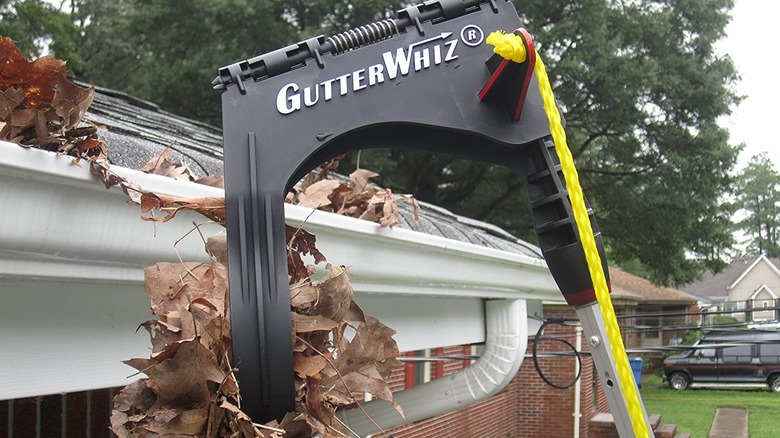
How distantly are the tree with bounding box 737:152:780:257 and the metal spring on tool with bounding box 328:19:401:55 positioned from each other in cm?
6420

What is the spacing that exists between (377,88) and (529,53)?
278mm

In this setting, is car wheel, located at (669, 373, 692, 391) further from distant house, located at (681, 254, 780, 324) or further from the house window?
distant house, located at (681, 254, 780, 324)

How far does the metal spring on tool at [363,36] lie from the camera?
143 centimetres

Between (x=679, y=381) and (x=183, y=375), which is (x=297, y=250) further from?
(x=679, y=381)

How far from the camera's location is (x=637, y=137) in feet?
59.8

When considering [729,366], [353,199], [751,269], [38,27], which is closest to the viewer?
[353,199]

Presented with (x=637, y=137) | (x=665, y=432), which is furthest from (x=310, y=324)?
(x=637, y=137)

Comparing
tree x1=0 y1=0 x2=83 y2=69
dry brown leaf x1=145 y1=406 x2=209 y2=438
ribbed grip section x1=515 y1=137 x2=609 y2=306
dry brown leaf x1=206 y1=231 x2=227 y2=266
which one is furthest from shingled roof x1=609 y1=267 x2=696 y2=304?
dry brown leaf x1=145 y1=406 x2=209 y2=438

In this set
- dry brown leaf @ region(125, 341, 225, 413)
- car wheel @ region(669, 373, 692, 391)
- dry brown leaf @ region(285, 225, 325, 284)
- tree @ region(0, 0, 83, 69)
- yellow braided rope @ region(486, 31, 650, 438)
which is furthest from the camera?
car wheel @ region(669, 373, 692, 391)

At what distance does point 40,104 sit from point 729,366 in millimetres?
24915

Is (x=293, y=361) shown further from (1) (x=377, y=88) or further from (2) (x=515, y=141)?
(2) (x=515, y=141)

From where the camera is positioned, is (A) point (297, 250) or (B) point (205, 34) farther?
(B) point (205, 34)

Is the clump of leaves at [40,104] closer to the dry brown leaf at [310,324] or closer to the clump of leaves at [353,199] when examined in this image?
the dry brown leaf at [310,324]

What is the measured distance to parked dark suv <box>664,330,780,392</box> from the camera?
2259 centimetres
